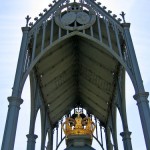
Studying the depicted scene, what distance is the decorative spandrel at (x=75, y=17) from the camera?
49.2 ft

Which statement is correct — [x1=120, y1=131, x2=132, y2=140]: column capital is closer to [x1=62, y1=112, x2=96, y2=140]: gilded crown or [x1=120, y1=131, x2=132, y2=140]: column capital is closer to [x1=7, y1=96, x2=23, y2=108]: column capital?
[x1=62, y1=112, x2=96, y2=140]: gilded crown

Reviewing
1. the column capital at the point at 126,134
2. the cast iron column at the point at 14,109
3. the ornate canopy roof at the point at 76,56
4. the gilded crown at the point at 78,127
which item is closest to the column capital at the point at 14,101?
the cast iron column at the point at 14,109

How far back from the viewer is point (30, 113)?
17.0 m

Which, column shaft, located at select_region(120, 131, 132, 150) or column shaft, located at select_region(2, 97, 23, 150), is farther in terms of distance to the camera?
column shaft, located at select_region(120, 131, 132, 150)

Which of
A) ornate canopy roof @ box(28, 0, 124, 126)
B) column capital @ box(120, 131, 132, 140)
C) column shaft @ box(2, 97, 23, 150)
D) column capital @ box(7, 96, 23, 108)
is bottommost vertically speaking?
column shaft @ box(2, 97, 23, 150)

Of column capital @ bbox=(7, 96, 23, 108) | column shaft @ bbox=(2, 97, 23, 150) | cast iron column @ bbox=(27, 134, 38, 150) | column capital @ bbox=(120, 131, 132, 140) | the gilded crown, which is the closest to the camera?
column shaft @ bbox=(2, 97, 23, 150)

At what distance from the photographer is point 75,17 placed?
50.8 ft

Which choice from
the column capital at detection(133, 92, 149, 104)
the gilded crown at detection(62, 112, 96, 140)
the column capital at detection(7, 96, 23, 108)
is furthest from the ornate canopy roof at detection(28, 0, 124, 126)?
the gilded crown at detection(62, 112, 96, 140)

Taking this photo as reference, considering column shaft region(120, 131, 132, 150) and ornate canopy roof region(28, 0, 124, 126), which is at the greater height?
ornate canopy roof region(28, 0, 124, 126)

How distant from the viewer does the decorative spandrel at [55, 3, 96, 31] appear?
49.2 ft

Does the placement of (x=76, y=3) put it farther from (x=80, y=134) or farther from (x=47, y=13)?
(x=80, y=134)

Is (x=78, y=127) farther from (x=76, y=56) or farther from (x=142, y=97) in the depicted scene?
(x=76, y=56)

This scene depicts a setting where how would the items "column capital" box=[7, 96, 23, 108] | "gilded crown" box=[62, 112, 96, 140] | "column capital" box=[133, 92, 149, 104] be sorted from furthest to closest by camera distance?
1. "gilded crown" box=[62, 112, 96, 140]
2. "column capital" box=[133, 92, 149, 104]
3. "column capital" box=[7, 96, 23, 108]

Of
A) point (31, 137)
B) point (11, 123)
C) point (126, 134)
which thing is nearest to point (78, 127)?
point (31, 137)
